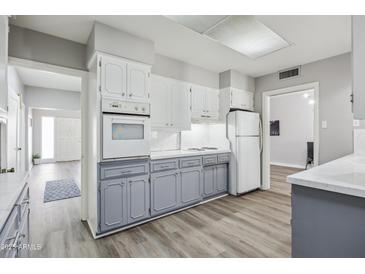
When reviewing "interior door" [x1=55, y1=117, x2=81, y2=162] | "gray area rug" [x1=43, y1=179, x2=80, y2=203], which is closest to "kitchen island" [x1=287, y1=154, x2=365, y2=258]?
"gray area rug" [x1=43, y1=179, x2=80, y2=203]

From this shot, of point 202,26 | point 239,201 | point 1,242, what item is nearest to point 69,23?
point 202,26

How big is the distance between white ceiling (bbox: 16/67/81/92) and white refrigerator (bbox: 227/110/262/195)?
409cm

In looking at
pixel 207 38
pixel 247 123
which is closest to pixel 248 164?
pixel 247 123

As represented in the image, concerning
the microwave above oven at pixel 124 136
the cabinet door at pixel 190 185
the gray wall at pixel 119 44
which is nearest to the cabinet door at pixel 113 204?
the microwave above oven at pixel 124 136

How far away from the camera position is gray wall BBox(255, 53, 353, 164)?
2922 mm

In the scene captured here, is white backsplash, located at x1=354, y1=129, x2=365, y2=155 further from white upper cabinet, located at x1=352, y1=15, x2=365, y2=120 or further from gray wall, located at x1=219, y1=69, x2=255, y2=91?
white upper cabinet, located at x1=352, y1=15, x2=365, y2=120

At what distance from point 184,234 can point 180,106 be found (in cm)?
197

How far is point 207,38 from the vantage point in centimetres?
247

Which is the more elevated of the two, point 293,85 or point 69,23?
point 69,23

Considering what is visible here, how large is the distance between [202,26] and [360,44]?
1.46 m

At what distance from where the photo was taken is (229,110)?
3.69 metres

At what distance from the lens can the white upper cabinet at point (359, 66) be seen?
98 centimetres

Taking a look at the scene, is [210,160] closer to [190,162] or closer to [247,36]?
[190,162]
